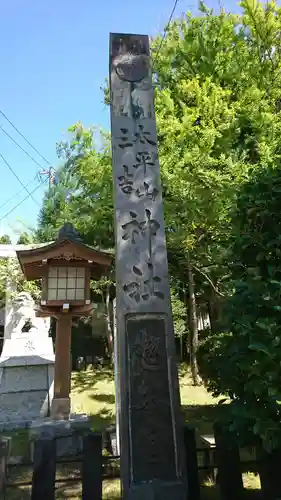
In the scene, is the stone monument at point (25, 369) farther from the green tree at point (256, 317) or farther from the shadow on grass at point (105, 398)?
the green tree at point (256, 317)

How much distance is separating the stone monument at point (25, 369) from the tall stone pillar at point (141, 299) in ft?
17.6

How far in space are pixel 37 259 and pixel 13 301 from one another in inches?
202

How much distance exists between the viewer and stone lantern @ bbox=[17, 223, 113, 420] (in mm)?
5730

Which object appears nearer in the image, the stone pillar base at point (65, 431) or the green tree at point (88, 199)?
the stone pillar base at point (65, 431)

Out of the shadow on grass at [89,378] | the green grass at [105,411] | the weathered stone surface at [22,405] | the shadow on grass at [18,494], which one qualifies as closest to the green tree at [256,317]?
the green grass at [105,411]

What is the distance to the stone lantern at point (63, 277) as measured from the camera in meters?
5.73

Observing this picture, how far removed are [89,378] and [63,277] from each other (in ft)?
Answer: 23.8

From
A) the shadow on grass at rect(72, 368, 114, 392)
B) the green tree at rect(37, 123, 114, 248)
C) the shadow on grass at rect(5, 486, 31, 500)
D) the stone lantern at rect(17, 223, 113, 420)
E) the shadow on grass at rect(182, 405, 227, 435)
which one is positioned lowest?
the shadow on grass at rect(5, 486, 31, 500)

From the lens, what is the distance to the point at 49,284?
5844mm

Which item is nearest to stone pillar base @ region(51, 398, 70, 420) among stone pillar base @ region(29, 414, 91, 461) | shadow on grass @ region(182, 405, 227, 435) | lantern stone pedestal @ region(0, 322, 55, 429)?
stone pillar base @ region(29, 414, 91, 461)

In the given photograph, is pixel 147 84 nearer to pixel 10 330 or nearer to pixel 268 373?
pixel 268 373

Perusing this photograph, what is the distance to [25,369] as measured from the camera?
327 inches

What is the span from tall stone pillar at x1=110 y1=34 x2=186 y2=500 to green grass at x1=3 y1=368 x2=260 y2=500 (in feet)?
1.68

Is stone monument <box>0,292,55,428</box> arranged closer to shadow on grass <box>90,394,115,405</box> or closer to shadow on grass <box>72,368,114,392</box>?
shadow on grass <box>90,394,115,405</box>
